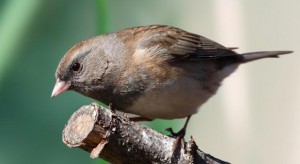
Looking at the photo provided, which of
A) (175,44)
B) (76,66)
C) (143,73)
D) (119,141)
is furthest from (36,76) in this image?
(119,141)

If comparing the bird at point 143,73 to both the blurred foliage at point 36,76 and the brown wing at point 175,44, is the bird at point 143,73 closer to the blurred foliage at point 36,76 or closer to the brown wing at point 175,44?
the brown wing at point 175,44

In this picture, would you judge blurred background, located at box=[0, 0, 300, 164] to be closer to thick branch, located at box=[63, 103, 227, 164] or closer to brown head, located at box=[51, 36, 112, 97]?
brown head, located at box=[51, 36, 112, 97]

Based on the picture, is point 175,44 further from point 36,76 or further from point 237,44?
point 237,44

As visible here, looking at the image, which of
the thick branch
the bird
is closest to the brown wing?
the bird

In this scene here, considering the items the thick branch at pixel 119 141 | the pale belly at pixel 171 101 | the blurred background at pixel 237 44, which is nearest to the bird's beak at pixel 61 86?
the pale belly at pixel 171 101

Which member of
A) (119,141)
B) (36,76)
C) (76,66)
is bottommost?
(36,76)

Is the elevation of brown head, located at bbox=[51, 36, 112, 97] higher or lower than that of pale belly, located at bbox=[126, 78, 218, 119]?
higher
